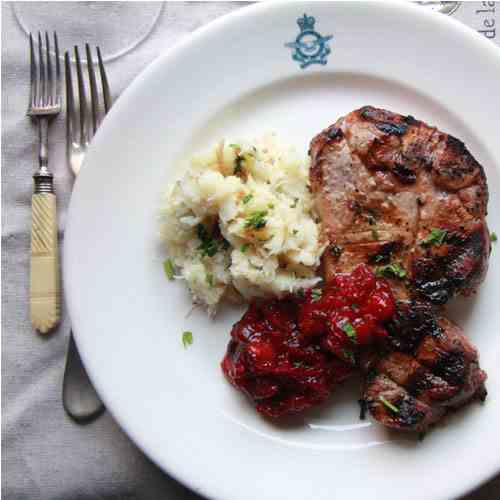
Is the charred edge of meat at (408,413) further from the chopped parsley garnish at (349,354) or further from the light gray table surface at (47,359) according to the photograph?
the light gray table surface at (47,359)

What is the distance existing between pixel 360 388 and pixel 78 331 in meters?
2.13

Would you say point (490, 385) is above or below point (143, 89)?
below

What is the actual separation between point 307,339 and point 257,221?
0.89 m

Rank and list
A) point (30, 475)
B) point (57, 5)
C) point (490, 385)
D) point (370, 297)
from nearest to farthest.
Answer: point (370, 297)
point (490, 385)
point (30, 475)
point (57, 5)

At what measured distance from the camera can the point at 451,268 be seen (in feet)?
12.8

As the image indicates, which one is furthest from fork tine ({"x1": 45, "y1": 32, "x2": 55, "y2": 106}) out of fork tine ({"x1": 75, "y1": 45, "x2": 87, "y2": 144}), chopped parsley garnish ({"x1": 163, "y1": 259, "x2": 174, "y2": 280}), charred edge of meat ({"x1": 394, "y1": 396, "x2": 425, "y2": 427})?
charred edge of meat ({"x1": 394, "y1": 396, "x2": 425, "y2": 427})

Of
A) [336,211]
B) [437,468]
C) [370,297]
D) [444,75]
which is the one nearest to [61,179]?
[336,211]

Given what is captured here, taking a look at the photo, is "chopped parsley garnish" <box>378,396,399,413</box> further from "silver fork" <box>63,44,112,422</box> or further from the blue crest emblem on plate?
the blue crest emblem on plate

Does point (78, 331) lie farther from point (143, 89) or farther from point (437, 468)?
point (437, 468)

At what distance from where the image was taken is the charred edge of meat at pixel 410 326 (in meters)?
3.88

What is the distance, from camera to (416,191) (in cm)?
398

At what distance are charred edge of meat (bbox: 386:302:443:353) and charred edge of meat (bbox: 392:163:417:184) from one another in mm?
847

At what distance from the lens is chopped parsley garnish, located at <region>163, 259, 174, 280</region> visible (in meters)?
4.45

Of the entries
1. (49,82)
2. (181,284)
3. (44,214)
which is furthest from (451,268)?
(49,82)
